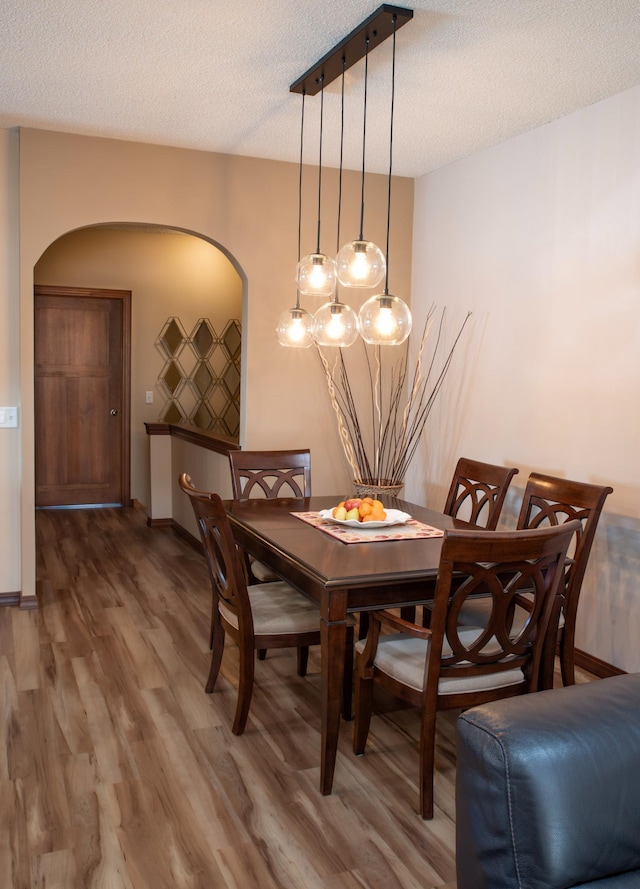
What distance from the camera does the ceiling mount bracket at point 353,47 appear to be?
264 centimetres

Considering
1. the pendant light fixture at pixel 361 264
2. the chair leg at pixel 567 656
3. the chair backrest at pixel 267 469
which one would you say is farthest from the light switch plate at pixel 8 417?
the chair leg at pixel 567 656

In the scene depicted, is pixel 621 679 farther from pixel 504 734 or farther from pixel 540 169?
pixel 540 169

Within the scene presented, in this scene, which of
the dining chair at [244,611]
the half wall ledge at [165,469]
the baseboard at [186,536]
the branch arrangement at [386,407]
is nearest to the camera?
the dining chair at [244,611]

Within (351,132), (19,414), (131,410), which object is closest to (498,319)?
(351,132)

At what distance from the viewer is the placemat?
9.54 feet

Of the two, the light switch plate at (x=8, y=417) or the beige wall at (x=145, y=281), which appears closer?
the light switch plate at (x=8, y=417)

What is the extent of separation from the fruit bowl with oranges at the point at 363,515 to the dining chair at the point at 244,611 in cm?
36

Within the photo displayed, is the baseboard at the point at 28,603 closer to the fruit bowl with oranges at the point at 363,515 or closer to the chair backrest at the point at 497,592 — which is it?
the fruit bowl with oranges at the point at 363,515

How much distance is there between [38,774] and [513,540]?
174 centimetres

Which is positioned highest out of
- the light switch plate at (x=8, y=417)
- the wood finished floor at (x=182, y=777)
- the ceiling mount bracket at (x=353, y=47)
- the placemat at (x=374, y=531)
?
the ceiling mount bracket at (x=353, y=47)

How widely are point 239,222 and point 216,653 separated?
103 inches

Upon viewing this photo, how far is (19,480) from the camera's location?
4.33m

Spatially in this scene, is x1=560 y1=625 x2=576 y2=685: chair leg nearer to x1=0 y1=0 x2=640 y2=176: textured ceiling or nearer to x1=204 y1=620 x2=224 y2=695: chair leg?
x1=204 y1=620 x2=224 y2=695: chair leg

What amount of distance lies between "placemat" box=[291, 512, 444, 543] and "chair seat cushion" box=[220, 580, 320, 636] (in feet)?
0.92
